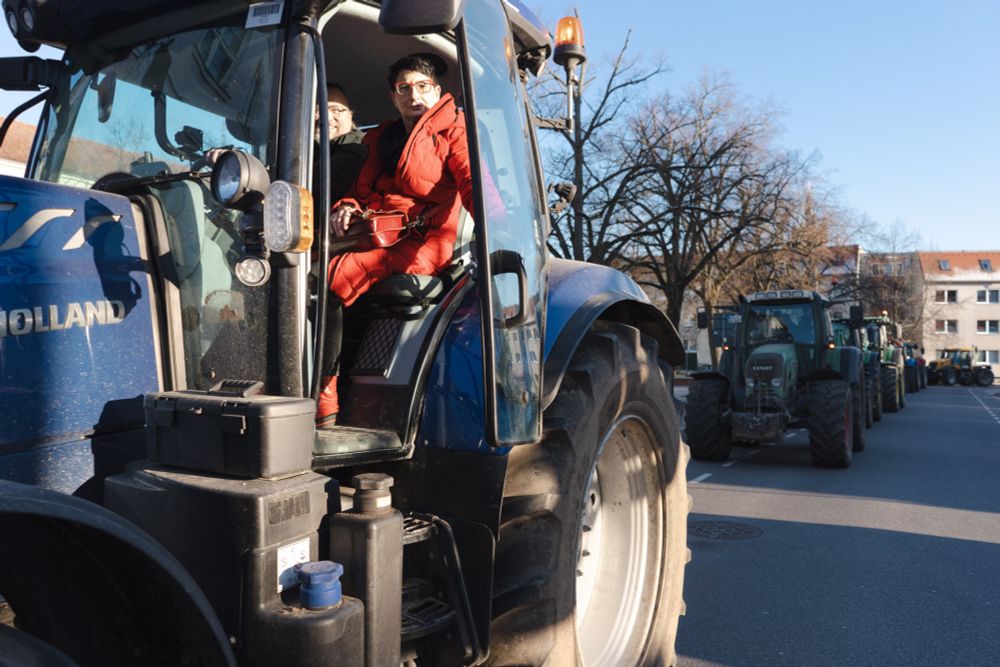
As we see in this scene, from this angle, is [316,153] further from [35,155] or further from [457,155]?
[35,155]

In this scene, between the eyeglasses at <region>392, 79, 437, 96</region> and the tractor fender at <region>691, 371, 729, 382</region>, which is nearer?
the eyeglasses at <region>392, 79, 437, 96</region>

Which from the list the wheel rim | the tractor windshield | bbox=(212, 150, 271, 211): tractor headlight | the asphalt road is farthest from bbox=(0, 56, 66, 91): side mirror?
the asphalt road

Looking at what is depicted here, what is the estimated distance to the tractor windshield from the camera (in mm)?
2184

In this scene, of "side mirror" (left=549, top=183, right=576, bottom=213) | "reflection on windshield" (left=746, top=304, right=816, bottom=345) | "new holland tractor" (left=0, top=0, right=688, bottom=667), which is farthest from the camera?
"reflection on windshield" (left=746, top=304, right=816, bottom=345)

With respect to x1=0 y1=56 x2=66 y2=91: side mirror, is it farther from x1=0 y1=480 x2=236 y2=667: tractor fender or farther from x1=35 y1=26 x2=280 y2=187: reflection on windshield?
x1=0 y1=480 x2=236 y2=667: tractor fender

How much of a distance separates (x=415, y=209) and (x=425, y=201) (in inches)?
1.7

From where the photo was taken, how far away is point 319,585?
71.0 inches

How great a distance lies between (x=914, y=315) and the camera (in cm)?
5747

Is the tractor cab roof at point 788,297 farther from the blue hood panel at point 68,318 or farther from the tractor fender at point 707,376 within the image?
the blue hood panel at point 68,318

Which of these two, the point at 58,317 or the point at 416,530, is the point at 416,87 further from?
the point at 416,530

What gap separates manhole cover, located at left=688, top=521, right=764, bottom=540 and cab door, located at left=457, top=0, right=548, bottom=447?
4.54 m

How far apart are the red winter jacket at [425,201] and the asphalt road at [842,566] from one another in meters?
2.60

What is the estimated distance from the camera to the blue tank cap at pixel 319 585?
1.80 meters

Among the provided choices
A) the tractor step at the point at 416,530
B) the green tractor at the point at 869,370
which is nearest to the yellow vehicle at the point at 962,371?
the green tractor at the point at 869,370
